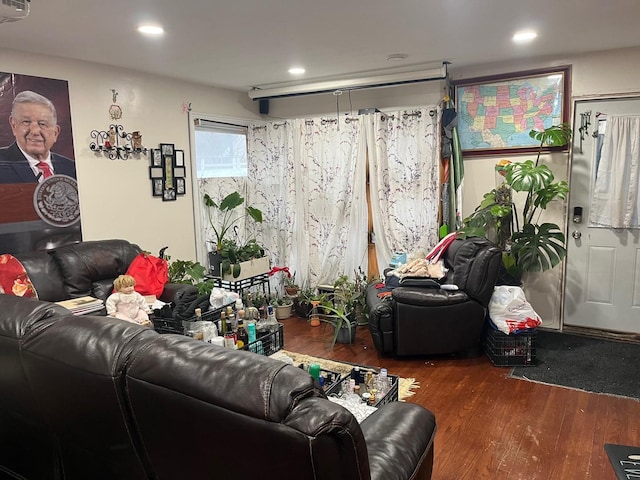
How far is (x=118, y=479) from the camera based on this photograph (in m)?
1.45

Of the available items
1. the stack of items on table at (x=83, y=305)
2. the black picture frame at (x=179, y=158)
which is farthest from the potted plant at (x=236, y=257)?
the stack of items on table at (x=83, y=305)

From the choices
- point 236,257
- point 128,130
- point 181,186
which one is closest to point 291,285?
point 236,257

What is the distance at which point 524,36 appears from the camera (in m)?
3.34

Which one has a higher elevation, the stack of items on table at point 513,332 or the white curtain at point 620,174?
the white curtain at point 620,174

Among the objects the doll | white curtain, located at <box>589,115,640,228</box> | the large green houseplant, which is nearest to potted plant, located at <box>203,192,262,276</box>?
the large green houseplant

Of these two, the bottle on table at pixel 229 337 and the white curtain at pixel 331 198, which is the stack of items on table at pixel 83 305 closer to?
the bottle on table at pixel 229 337

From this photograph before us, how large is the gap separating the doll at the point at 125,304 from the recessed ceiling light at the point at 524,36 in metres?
3.18

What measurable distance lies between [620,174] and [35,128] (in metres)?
4.65

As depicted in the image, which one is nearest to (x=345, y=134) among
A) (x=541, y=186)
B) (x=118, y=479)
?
(x=541, y=186)

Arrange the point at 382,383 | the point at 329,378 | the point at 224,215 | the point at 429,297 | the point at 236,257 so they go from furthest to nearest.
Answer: the point at 224,215 < the point at 236,257 < the point at 429,297 < the point at 329,378 < the point at 382,383

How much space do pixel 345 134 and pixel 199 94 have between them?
5.03ft

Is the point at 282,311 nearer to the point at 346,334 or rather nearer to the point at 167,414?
the point at 346,334

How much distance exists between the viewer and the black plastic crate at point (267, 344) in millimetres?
2943

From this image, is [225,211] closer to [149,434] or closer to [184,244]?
[184,244]
